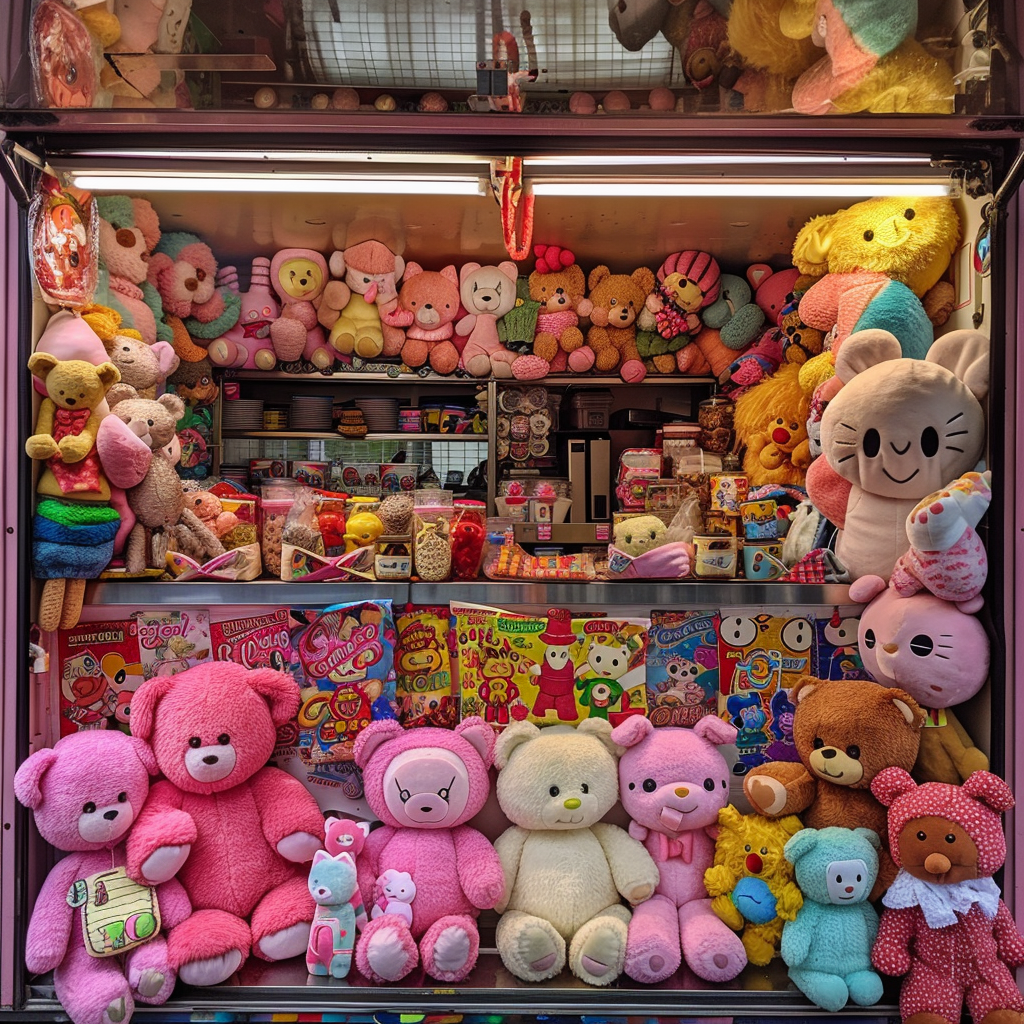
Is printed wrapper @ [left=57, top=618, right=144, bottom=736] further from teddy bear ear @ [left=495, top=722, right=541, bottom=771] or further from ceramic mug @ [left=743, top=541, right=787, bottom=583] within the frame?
ceramic mug @ [left=743, top=541, right=787, bottom=583]

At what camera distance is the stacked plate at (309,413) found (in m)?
4.64

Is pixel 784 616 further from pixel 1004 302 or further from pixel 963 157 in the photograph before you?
pixel 963 157

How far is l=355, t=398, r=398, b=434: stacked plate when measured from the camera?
15.3ft

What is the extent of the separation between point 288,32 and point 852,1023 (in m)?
2.59

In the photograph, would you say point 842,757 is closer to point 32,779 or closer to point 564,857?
point 564,857

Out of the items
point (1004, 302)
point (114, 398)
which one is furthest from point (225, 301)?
point (1004, 302)

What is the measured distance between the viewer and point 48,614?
2.24m

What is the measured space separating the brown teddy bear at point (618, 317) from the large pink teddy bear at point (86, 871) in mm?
3030

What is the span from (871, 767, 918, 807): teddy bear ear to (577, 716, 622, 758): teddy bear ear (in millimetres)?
625

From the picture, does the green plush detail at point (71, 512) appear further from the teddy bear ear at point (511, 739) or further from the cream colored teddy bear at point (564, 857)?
the cream colored teddy bear at point (564, 857)

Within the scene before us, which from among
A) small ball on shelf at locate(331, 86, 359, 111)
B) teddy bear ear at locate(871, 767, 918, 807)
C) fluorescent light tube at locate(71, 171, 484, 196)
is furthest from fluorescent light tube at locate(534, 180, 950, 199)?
teddy bear ear at locate(871, 767, 918, 807)

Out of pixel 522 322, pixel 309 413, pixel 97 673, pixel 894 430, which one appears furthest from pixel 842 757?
pixel 309 413

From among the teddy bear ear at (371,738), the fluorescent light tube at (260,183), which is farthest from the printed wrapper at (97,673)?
the fluorescent light tube at (260,183)

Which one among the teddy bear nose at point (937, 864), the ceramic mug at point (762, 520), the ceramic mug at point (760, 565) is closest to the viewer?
the teddy bear nose at point (937, 864)
